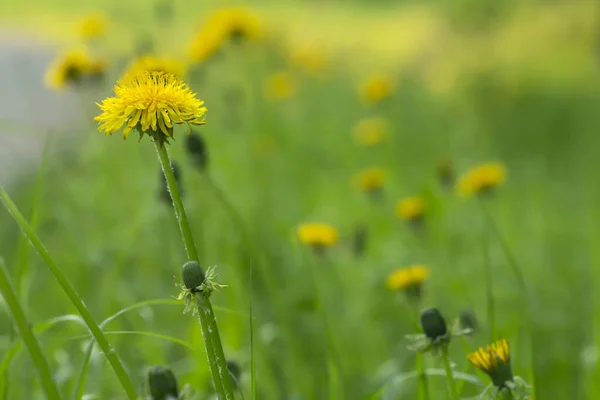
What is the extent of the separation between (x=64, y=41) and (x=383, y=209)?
140 inches

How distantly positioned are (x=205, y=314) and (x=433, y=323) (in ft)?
1.16

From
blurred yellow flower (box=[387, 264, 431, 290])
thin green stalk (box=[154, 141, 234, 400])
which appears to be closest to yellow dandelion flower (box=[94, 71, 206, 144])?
thin green stalk (box=[154, 141, 234, 400])

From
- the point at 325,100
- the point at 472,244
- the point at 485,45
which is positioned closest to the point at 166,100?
the point at 472,244

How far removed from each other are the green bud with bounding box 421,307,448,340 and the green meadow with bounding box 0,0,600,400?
7 centimetres

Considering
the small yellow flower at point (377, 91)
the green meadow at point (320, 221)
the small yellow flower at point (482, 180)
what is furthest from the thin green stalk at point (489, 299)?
the small yellow flower at point (377, 91)

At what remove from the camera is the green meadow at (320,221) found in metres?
1.64

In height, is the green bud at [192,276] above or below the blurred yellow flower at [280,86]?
below

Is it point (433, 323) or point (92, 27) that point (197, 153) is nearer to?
point (433, 323)

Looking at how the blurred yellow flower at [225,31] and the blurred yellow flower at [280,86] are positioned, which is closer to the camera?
the blurred yellow flower at [225,31]

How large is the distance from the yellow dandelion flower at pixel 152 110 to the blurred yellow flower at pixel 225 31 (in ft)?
4.72

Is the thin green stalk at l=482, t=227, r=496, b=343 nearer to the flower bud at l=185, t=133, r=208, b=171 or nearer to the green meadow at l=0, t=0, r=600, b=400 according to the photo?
the green meadow at l=0, t=0, r=600, b=400

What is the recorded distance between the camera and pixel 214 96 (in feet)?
13.6

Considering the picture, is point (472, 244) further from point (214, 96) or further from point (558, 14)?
point (558, 14)

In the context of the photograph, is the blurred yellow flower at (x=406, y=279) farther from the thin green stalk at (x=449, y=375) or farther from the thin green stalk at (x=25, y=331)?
the thin green stalk at (x=25, y=331)
